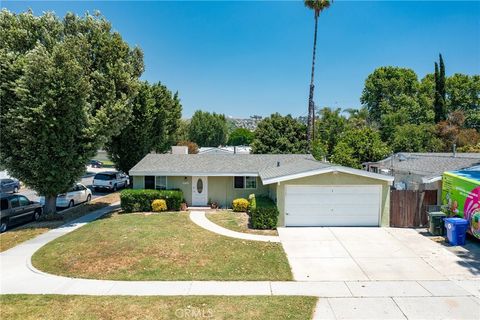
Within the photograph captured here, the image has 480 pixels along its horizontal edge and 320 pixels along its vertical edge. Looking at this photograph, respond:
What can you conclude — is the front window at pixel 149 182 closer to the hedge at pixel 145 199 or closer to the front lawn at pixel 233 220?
the hedge at pixel 145 199

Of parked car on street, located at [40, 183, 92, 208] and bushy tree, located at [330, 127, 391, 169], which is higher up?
bushy tree, located at [330, 127, 391, 169]

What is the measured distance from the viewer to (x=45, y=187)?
17.8 m

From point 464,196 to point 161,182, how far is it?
16.5m

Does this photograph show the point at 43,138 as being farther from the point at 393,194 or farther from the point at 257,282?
the point at 393,194

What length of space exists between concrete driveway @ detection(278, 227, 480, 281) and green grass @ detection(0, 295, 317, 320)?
6.70ft

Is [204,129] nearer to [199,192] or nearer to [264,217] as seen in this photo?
[199,192]

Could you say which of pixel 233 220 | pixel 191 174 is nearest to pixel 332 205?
pixel 233 220

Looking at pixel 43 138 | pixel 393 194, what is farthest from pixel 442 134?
pixel 43 138

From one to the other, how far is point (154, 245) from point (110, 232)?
319 cm

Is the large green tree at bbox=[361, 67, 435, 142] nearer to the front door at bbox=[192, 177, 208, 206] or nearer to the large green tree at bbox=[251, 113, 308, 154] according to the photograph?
the large green tree at bbox=[251, 113, 308, 154]

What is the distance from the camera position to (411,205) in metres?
16.2

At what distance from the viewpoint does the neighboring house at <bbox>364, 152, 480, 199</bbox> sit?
1798 centimetres

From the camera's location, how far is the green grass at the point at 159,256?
10.4 meters

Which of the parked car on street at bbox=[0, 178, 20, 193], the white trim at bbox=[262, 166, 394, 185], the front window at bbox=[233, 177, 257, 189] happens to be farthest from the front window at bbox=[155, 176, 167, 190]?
the parked car on street at bbox=[0, 178, 20, 193]
